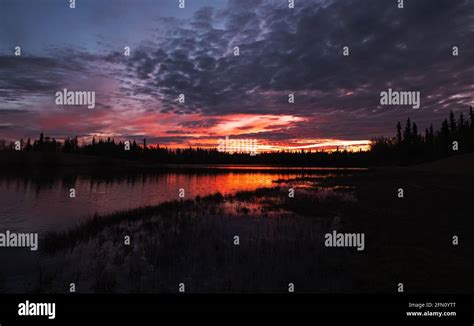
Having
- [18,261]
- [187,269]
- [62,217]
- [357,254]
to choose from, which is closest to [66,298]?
[187,269]

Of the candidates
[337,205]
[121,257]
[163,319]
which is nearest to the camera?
[163,319]

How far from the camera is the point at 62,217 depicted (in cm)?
2422

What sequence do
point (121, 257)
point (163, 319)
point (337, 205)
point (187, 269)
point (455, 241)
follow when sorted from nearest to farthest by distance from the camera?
point (163, 319)
point (187, 269)
point (121, 257)
point (455, 241)
point (337, 205)

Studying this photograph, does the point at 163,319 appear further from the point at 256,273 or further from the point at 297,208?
the point at 297,208

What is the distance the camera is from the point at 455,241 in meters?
13.8

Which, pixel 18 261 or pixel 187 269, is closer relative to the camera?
pixel 187 269

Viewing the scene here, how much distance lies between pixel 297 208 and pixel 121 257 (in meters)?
17.5

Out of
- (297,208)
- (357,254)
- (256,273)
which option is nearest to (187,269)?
(256,273)

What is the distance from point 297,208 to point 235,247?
1320cm

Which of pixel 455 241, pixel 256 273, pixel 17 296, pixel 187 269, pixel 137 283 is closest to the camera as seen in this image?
pixel 17 296

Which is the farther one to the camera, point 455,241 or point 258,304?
point 455,241

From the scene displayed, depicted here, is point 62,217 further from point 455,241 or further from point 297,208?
point 455,241

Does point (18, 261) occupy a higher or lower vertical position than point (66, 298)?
lower

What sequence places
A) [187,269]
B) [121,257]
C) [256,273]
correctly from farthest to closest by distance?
1. [121,257]
2. [187,269]
3. [256,273]
